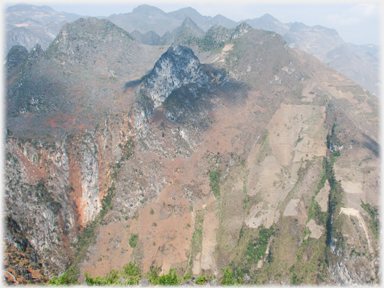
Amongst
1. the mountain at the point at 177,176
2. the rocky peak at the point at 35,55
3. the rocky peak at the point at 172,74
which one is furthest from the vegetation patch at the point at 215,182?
the rocky peak at the point at 35,55

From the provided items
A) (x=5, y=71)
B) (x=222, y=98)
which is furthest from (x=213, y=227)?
(x=5, y=71)

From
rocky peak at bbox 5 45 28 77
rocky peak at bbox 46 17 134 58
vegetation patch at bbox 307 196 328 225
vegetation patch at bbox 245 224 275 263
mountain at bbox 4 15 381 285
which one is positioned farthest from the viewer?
rocky peak at bbox 46 17 134 58

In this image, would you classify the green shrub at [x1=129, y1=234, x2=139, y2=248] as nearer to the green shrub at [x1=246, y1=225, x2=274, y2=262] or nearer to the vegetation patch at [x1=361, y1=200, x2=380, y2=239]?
the green shrub at [x1=246, y1=225, x2=274, y2=262]

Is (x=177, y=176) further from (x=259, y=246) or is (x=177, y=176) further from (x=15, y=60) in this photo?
(x=15, y=60)

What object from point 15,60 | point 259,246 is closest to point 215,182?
point 259,246

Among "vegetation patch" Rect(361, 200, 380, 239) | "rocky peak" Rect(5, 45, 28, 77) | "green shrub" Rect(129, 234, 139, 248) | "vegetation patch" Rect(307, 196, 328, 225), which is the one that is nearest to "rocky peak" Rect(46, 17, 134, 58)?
"rocky peak" Rect(5, 45, 28, 77)

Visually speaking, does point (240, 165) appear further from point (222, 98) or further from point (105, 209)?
point (105, 209)

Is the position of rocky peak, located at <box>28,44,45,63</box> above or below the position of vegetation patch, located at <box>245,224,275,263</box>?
above
